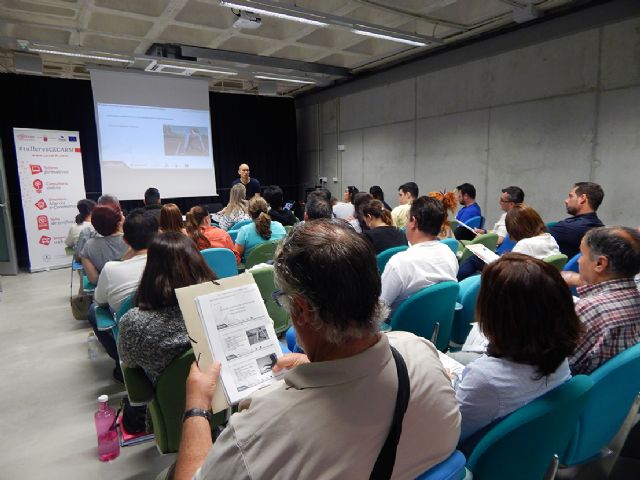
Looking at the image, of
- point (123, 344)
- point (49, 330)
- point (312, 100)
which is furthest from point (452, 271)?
point (312, 100)

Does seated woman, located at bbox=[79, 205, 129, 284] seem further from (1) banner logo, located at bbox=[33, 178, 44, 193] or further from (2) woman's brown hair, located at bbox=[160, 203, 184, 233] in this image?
(1) banner logo, located at bbox=[33, 178, 44, 193]

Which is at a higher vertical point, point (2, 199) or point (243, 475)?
point (2, 199)

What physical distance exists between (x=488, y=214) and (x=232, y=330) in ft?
19.1

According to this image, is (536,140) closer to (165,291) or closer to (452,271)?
(452,271)

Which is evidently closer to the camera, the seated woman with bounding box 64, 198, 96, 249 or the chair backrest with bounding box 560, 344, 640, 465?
the chair backrest with bounding box 560, 344, 640, 465

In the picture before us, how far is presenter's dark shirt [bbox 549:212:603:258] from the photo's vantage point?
3.31m

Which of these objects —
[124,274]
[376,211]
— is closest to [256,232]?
[376,211]

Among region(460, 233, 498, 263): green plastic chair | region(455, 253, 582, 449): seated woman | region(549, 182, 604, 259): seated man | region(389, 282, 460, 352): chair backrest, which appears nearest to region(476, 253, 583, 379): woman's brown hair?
region(455, 253, 582, 449): seated woman

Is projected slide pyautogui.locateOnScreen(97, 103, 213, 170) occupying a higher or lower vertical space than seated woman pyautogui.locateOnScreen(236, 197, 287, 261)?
higher

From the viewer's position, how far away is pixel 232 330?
1.27 metres

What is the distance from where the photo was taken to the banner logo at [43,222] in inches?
268

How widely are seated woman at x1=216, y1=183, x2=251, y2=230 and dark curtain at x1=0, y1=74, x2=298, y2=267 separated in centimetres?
381

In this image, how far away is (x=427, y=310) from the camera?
6.80ft

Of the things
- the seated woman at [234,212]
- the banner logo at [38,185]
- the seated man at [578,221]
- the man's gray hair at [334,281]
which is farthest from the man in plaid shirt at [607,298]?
the banner logo at [38,185]
